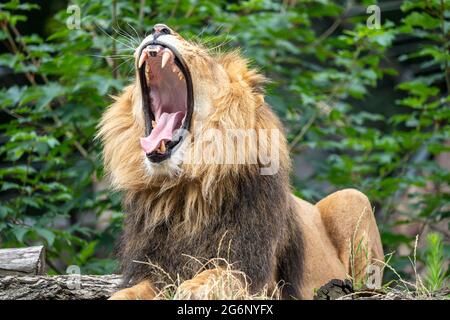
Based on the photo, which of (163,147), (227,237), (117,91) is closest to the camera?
(227,237)

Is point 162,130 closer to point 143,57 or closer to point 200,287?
point 143,57

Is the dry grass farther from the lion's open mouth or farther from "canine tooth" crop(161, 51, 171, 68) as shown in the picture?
"canine tooth" crop(161, 51, 171, 68)

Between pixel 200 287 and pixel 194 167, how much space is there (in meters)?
0.70

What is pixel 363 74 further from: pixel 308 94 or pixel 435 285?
pixel 435 285

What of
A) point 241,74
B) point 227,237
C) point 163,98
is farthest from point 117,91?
point 227,237

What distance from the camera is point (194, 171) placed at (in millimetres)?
4762

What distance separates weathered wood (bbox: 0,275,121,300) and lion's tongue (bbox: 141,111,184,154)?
2.72 ft

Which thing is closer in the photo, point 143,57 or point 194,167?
point 194,167

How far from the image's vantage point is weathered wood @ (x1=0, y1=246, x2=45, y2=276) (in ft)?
17.4

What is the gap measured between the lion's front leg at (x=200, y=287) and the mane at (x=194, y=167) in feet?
1.15

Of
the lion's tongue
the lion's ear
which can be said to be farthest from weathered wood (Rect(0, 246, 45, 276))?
the lion's ear
